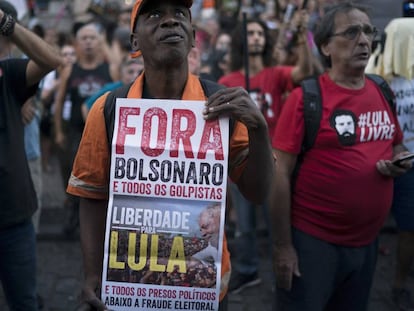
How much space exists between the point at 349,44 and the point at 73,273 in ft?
10.9

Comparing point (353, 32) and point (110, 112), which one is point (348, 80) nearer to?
point (353, 32)

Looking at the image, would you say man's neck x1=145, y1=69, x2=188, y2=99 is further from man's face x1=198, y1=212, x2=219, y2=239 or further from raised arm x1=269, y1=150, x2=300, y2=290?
raised arm x1=269, y1=150, x2=300, y2=290

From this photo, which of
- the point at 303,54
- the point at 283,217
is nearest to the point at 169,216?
the point at 283,217

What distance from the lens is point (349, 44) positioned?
3398 millimetres

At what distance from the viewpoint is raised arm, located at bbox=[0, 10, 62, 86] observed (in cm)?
341

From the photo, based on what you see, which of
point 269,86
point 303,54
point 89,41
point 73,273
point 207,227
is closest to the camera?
point 207,227

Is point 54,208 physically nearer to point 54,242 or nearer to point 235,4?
point 54,242

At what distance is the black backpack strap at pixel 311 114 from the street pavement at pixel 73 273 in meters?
2.06

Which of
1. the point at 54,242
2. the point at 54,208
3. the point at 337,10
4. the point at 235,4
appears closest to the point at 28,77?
the point at 337,10

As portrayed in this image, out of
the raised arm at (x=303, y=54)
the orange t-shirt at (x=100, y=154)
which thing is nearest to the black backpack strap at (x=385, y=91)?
the orange t-shirt at (x=100, y=154)

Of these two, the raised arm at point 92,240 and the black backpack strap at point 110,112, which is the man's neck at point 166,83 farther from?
the raised arm at point 92,240

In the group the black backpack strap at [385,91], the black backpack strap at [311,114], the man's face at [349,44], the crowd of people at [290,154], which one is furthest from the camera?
the black backpack strap at [385,91]

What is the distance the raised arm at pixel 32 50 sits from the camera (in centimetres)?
341

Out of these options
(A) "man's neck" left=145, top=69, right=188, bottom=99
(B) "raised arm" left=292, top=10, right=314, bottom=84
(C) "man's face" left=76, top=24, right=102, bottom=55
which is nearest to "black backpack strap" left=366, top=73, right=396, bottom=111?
(A) "man's neck" left=145, top=69, right=188, bottom=99
